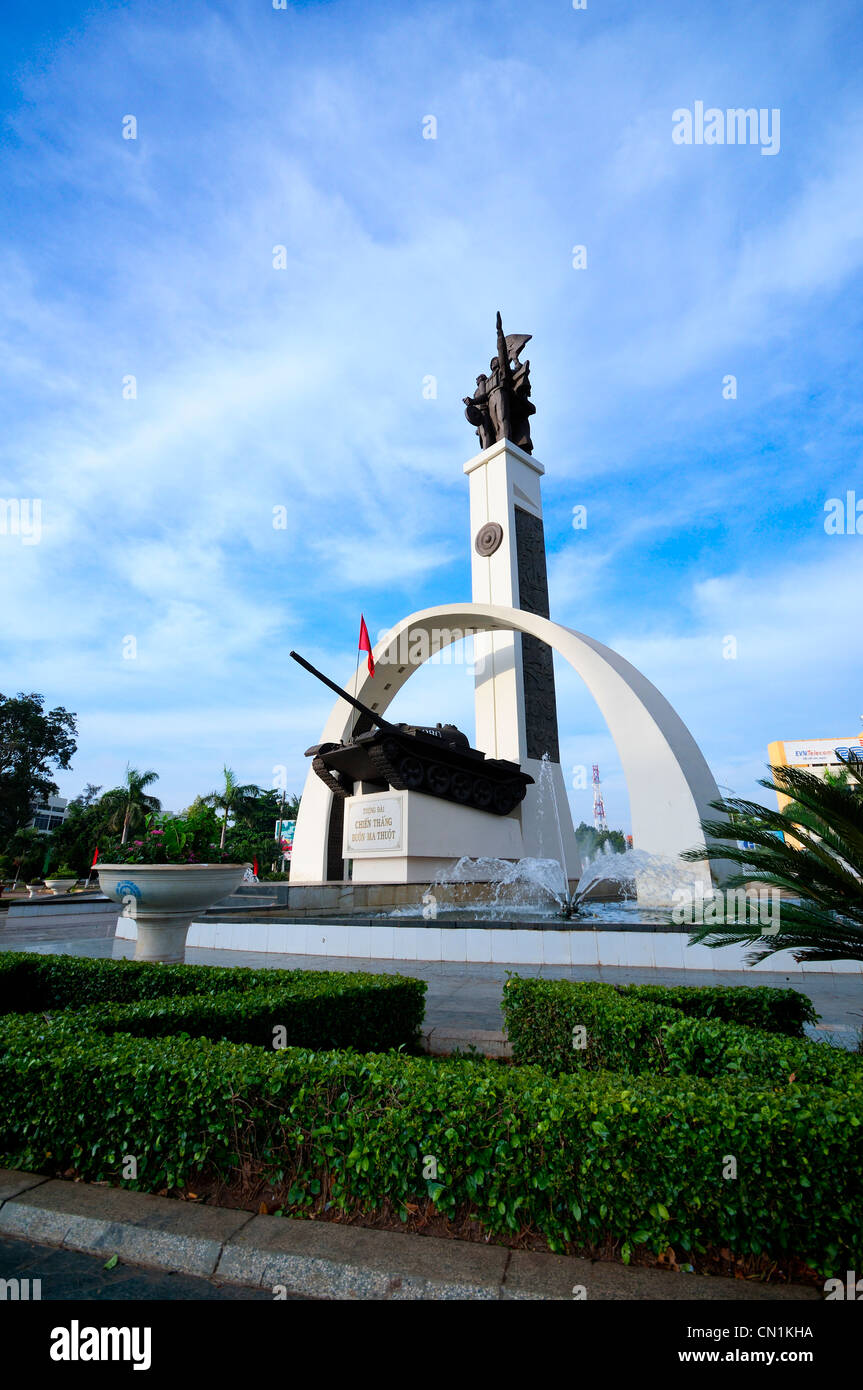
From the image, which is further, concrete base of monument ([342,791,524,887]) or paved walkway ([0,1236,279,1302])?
concrete base of monument ([342,791,524,887])

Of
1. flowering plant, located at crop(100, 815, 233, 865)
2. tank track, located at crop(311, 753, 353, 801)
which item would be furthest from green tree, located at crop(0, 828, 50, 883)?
flowering plant, located at crop(100, 815, 233, 865)

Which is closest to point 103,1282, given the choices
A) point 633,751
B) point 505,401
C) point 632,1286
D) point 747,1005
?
point 632,1286

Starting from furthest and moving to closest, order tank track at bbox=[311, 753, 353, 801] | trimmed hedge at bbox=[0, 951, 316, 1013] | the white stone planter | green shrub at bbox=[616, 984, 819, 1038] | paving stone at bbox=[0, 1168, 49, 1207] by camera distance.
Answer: tank track at bbox=[311, 753, 353, 801], the white stone planter, trimmed hedge at bbox=[0, 951, 316, 1013], green shrub at bbox=[616, 984, 819, 1038], paving stone at bbox=[0, 1168, 49, 1207]

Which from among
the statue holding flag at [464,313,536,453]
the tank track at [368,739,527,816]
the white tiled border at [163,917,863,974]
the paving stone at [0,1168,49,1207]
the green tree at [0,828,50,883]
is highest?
the statue holding flag at [464,313,536,453]

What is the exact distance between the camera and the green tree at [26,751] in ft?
113

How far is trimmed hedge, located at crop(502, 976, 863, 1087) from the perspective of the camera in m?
2.79

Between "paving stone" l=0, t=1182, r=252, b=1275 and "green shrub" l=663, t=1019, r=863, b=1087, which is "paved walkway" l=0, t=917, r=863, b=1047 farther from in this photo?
"paving stone" l=0, t=1182, r=252, b=1275

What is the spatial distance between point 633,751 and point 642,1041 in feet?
30.3

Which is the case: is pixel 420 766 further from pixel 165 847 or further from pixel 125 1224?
pixel 125 1224

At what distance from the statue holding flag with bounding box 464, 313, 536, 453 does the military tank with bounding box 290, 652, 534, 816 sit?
10.9 meters

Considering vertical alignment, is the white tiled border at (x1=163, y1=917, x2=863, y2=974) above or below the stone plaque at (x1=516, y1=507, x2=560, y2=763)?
below
